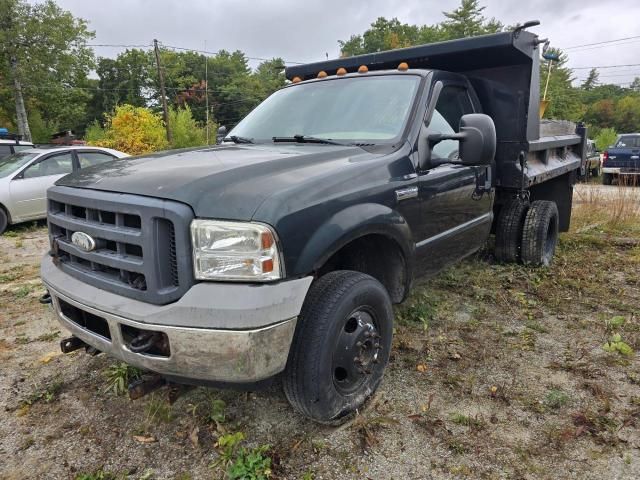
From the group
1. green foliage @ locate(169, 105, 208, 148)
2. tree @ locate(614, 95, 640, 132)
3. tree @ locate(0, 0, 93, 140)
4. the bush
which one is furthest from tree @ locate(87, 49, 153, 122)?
tree @ locate(614, 95, 640, 132)

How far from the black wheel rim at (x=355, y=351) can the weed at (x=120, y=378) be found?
1284 millimetres

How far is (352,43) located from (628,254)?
68.1 m

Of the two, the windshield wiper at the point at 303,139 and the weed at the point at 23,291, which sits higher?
the windshield wiper at the point at 303,139

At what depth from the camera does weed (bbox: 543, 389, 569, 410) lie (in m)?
2.59

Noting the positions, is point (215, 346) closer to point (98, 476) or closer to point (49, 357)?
point (98, 476)

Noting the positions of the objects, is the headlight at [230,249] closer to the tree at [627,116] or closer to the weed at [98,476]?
the weed at [98,476]

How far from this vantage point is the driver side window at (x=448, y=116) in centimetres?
323

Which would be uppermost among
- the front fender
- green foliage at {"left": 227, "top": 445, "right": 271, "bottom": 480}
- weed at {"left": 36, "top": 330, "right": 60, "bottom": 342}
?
the front fender

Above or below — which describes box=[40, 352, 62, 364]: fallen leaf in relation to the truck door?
below

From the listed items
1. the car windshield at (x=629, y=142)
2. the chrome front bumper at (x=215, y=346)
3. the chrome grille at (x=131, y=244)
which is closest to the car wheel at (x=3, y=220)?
the chrome grille at (x=131, y=244)

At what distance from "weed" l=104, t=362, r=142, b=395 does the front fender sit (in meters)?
1.40

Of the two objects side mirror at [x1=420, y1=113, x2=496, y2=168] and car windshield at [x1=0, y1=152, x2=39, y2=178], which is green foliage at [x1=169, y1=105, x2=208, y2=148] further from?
side mirror at [x1=420, y1=113, x2=496, y2=168]

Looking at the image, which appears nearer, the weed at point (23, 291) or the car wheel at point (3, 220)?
the weed at point (23, 291)

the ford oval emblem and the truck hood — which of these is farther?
the ford oval emblem
